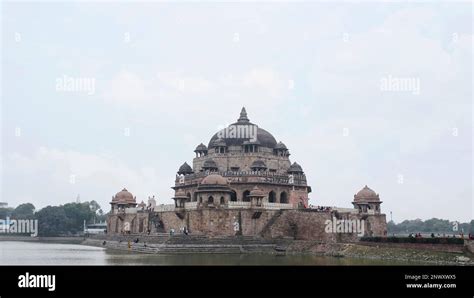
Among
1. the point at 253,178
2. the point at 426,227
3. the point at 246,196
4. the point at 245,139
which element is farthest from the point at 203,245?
the point at 426,227

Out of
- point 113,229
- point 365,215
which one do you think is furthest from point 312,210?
point 113,229

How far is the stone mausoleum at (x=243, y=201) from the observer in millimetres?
48406

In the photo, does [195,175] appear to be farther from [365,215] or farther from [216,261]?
[216,261]

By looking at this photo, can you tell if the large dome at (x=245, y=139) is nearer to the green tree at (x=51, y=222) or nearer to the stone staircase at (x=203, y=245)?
the stone staircase at (x=203, y=245)

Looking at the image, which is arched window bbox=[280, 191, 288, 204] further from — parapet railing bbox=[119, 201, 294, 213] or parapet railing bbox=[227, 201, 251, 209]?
parapet railing bbox=[227, 201, 251, 209]

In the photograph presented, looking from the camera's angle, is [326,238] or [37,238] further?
[37,238]

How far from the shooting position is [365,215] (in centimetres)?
5241

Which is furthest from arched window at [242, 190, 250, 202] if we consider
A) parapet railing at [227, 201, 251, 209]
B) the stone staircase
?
the stone staircase

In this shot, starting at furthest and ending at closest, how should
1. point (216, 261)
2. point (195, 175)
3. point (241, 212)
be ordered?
point (195, 175) → point (241, 212) → point (216, 261)

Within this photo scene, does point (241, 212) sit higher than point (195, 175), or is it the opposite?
point (195, 175)

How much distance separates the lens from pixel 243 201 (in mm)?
52812

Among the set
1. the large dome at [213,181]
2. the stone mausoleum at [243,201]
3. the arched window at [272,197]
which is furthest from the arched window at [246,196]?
the large dome at [213,181]

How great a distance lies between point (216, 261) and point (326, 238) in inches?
624
